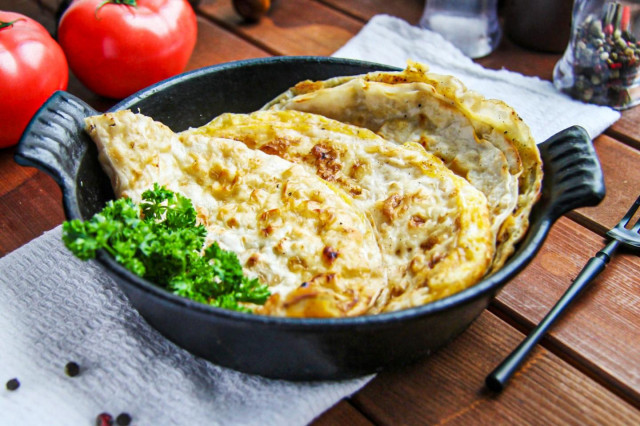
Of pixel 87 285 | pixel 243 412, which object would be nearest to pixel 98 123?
pixel 87 285

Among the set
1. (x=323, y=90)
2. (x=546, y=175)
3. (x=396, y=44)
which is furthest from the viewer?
(x=396, y=44)

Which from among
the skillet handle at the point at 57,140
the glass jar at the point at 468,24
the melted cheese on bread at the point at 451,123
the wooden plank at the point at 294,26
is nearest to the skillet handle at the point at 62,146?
the skillet handle at the point at 57,140

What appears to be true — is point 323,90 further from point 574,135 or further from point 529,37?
point 529,37

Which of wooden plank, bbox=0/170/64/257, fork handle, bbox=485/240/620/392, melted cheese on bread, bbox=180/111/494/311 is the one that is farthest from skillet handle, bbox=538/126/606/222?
wooden plank, bbox=0/170/64/257

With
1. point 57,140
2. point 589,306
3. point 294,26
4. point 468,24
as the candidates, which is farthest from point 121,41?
point 589,306

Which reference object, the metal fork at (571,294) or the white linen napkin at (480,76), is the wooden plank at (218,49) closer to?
the white linen napkin at (480,76)

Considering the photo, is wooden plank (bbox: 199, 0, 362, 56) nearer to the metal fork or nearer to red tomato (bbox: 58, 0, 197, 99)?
red tomato (bbox: 58, 0, 197, 99)

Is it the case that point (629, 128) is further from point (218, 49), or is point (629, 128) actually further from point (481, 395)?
point (218, 49)
